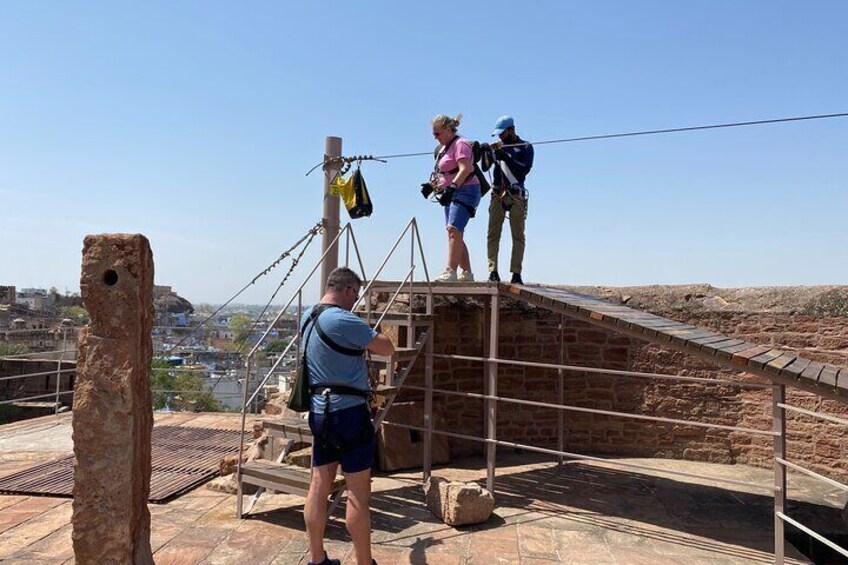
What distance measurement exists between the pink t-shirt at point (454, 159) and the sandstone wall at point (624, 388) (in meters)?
1.99

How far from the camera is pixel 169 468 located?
6527mm

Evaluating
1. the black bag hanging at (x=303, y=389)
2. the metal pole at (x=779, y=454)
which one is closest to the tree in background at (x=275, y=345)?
the black bag hanging at (x=303, y=389)

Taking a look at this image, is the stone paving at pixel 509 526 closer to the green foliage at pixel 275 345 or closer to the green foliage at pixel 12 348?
the green foliage at pixel 275 345

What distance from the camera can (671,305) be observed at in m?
8.08

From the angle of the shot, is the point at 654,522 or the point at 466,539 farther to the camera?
the point at 654,522

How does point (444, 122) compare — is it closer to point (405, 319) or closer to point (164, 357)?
point (405, 319)

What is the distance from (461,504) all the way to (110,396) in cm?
287

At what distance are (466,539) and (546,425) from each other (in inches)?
145

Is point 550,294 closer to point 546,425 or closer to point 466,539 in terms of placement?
point 466,539

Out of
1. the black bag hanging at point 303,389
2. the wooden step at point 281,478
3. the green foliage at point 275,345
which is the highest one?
the black bag hanging at point 303,389

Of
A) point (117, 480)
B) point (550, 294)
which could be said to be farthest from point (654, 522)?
point (117, 480)

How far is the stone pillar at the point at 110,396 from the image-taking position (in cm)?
335

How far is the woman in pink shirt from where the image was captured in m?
6.02

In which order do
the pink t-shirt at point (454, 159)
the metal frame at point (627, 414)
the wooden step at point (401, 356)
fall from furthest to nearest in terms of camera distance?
the pink t-shirt at point (454, 159) < the wooden step at point (401, 356) < the metal frame at point (627, 414)
